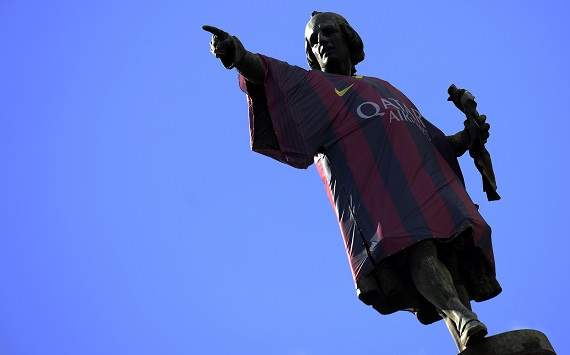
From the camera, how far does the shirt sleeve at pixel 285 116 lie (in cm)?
792

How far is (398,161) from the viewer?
7645 millimetres

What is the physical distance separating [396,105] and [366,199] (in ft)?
4.61

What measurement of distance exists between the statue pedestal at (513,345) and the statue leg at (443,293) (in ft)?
0.22

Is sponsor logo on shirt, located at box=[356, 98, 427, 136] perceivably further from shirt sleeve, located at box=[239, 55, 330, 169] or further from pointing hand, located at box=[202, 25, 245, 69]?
pointing hand, located at box=[202, 25, 245, 69]

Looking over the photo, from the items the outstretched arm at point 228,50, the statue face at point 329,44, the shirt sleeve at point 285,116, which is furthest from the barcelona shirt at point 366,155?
the statue face at point 329,44

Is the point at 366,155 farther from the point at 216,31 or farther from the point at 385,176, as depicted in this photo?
the point at 216,31

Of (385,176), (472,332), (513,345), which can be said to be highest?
(385,176)

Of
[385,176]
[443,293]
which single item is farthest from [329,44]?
[443,293]

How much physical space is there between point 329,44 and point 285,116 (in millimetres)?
1598

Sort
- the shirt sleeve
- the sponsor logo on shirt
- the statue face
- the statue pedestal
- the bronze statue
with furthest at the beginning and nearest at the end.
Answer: the statue face < the sponsor logo on shirt < the shirt sleeve < the bronze statue < the statue pedestal

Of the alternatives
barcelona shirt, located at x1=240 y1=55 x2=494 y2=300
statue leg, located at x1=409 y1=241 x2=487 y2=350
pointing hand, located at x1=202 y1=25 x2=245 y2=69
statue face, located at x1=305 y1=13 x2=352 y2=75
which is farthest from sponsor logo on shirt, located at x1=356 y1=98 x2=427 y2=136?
statue leg, located at x1=409 y1=241 x2=487 y2=350

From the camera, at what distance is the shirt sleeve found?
312 inches

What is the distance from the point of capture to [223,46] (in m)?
7.60

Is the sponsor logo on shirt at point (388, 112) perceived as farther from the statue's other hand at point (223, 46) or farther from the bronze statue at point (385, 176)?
the statue's other hand at point (223, 46)
